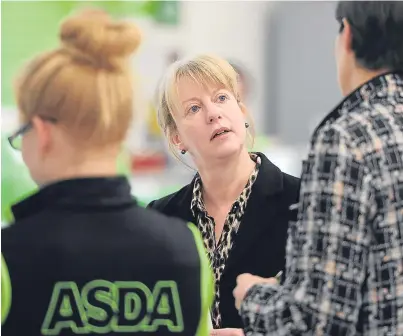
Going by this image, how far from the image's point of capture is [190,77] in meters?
1.47

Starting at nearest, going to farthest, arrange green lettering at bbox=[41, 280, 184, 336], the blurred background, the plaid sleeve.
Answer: the plaid sleeve → green lettering at bbox=[41, 280, 184, 336] → the blurred background

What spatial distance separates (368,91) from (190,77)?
38cm

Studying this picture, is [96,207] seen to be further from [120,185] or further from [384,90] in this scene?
[384,90]

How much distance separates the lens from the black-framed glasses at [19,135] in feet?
4.11

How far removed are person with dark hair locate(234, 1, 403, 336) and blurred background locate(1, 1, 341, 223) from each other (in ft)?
0.75

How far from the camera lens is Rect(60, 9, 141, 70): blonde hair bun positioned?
1240mm

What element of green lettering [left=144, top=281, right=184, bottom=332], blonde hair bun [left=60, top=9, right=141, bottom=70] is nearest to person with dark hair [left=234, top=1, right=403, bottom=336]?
green lettering [left=144, top=281, right=184, bottom=332]

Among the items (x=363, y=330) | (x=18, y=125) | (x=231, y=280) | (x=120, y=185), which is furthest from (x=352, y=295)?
(x=18, y=125)

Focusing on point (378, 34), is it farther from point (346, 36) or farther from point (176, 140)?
point (176, 140)

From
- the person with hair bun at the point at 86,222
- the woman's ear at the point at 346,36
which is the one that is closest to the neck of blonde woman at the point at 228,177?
the person with hair bun at the point at 86,222

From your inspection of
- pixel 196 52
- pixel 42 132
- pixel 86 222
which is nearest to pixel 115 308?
pixel 86 222

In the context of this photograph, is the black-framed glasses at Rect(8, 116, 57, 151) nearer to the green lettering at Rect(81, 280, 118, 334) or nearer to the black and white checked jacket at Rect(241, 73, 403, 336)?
the green lettering at Rect(81, 280, 118, 334)

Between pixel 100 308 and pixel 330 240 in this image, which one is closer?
pixel 330 240

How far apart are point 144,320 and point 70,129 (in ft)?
1.23
